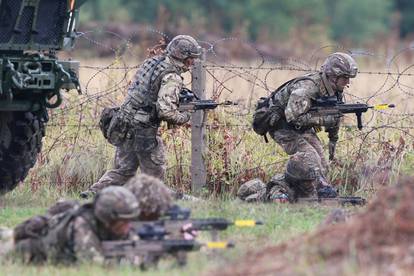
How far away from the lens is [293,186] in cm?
1391

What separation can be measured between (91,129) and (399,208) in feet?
24.8

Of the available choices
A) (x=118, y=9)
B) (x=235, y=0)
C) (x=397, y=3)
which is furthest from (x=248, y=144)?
(x=397, y=3)

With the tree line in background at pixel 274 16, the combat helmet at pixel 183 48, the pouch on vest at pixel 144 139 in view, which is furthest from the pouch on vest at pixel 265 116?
the tree line in background at pixel 274 16

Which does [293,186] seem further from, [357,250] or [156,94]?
[357,250]

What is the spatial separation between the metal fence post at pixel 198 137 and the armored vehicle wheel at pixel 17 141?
1.92m

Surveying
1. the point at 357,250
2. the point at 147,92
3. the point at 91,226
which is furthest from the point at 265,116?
the point at 357,250

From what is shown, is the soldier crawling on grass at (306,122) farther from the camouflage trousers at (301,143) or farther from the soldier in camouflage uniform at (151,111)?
the soldier in camouflage uniform at (151,111)

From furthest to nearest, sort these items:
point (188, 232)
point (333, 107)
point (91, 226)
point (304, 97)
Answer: point (333, 107)
point (304, 97)
point (188, 232)
point (91, 226)

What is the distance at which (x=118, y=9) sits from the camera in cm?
4953

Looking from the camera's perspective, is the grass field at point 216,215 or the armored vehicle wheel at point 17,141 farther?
the armored vehicle wheel at point 17,141

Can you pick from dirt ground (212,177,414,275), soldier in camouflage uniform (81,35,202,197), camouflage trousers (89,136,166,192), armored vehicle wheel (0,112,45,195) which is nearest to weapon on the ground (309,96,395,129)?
soldier in camouflage uniform (81,35,202,197)

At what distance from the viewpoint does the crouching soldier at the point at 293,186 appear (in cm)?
1372

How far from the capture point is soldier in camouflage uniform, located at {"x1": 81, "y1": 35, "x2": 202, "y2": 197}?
13383 millimetres

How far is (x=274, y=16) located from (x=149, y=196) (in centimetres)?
4285
